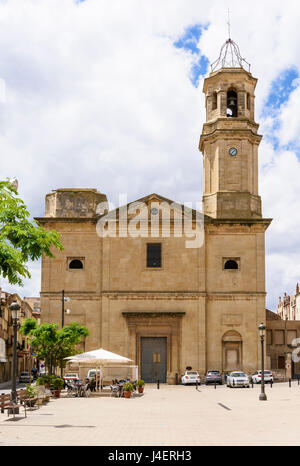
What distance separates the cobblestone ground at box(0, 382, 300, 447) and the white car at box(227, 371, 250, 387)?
15150 mm

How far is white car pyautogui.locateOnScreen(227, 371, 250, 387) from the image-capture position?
43594 millimetres

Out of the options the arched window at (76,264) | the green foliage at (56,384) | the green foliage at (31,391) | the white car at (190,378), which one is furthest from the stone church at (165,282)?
the green foliage at (31,391)

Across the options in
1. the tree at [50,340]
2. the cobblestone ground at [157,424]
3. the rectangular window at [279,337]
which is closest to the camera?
the cobblestone ground at [157,424]

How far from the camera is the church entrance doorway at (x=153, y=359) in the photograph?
4822cm

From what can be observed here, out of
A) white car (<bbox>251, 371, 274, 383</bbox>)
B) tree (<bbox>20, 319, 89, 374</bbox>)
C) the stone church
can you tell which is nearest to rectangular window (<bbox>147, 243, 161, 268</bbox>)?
the stone church

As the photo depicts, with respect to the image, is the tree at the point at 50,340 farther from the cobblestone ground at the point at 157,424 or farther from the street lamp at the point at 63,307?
the cobblestone ground at the point at 157,424

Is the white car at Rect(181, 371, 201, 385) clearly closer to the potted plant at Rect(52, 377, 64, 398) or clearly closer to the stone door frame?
the stone door frame

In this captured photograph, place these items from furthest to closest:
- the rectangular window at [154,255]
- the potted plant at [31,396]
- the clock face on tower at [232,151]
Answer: the clock face on tower at [232,151] < the rectangular window at [154,255] < the potted plant at [31,396]

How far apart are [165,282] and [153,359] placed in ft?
18.6

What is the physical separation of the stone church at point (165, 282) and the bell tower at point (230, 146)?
167 millimetres

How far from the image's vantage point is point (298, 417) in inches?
844

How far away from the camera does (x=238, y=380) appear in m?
43.6

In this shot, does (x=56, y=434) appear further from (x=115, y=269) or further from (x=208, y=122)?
(x=208, y=122)
